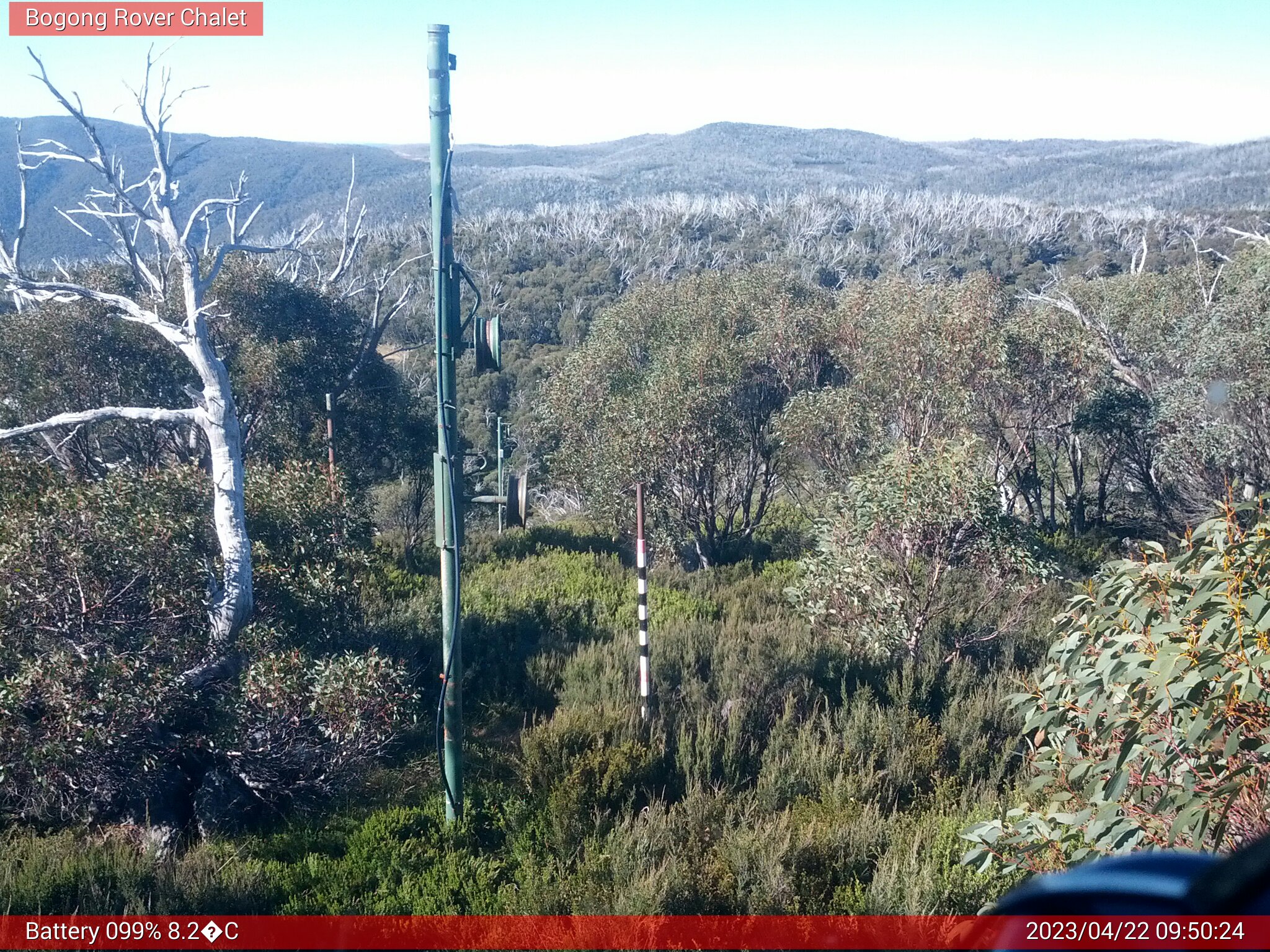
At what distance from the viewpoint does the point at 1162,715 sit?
3.26 metres

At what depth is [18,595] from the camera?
17.8ft

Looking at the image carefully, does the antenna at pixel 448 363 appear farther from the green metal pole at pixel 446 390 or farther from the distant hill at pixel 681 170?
the distant hill at pixel 681 170

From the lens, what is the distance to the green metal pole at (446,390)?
5.07 m

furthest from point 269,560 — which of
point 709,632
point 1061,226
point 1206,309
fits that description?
point 1061,226

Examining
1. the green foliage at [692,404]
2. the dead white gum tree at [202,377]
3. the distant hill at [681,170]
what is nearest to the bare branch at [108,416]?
the dead white gum tree at [202,377]

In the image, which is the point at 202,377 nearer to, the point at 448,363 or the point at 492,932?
the point at 448,363

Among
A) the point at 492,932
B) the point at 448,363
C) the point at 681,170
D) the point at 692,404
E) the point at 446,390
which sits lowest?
the point at 492,932

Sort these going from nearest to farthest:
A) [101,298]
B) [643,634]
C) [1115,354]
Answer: [101,298] < [643,634] < [1115,354]

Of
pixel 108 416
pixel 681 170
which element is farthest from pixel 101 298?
pixel 681 170

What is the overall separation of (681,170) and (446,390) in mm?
87692

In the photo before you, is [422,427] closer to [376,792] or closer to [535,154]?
[376,792]

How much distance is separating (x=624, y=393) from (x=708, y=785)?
26.7ft

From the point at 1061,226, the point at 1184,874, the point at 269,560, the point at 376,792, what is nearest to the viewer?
the point at 1184,874

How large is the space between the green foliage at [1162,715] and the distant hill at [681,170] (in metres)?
45.8
